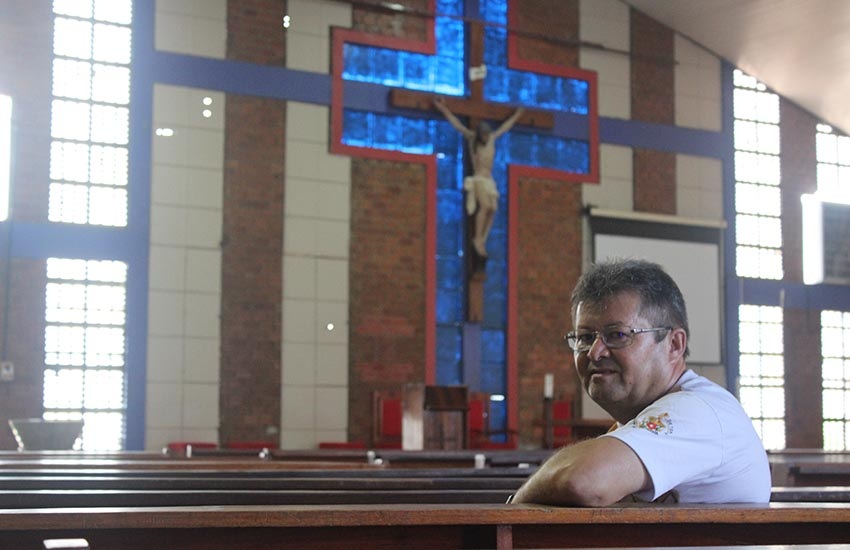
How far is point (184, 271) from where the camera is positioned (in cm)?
984

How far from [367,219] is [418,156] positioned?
82 centimetres

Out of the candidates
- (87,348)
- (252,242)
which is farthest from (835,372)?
(87,348)

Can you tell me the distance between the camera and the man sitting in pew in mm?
2014

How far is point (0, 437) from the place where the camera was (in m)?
9.02

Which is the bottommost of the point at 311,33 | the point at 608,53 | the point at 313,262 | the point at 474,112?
the point at 313,262

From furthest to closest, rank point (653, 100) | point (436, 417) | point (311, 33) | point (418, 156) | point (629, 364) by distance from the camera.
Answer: point (653, 100), point (418, 156), point (311, 33), point (436, 417), point (629, 364)

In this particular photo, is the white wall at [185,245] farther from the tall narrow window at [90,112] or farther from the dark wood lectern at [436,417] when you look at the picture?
the dark wood lectern at [436,417]

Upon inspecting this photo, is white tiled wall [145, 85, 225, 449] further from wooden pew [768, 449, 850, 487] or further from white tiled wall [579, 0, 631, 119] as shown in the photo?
wooden pew [768, 449, 850, 487]

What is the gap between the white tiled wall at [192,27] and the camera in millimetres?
9977

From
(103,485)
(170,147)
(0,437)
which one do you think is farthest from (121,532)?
(170,147)

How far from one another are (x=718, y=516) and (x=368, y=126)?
911cm

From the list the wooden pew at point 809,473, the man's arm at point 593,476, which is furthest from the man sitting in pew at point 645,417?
the wooden pew at point 809,473

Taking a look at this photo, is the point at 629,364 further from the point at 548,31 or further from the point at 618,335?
the point at 548,31

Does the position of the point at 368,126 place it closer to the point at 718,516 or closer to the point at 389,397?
the point at 389,397
